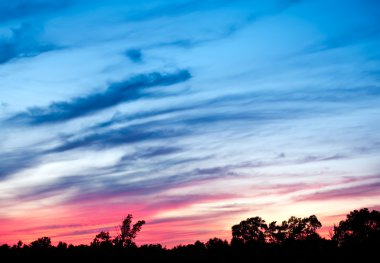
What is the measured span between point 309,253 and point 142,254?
28118 millimetres

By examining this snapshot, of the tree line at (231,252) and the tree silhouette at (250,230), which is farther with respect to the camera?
the tree silhouette at (250,230)

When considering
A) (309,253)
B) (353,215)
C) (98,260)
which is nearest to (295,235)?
(353,215)

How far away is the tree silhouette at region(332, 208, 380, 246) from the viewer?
10191 centimetres

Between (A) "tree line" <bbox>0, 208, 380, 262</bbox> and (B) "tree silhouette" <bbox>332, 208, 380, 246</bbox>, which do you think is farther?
(B) "tree silhouette" <bbox>332, 208, 380, 246</bbox>

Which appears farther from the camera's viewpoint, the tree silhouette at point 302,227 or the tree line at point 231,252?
the tree silhouette at point 302,227

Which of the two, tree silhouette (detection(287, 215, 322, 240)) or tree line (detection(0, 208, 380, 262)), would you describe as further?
tree silhouette (detection(287, 215, 322, 240))

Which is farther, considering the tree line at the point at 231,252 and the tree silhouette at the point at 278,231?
the tree silhouette at the point at 278,231

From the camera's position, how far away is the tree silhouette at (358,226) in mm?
101912

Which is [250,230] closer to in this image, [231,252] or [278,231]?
[278,231]

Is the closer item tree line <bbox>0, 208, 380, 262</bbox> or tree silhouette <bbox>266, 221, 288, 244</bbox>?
tree line <bbox>0, 208, 380, 262</bbox>

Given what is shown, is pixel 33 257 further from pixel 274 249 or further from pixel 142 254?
pixel 274 249

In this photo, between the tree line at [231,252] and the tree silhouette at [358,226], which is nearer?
the tree line at [231,252]

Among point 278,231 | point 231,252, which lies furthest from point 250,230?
point 231,252

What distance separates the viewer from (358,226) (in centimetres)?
10362
